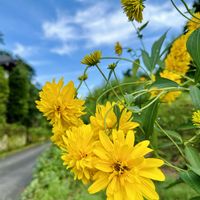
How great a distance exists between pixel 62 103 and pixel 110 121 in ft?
0.26

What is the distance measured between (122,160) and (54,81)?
188 mm

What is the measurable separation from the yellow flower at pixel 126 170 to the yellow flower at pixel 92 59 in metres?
0.24

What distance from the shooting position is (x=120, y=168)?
49 centimetres

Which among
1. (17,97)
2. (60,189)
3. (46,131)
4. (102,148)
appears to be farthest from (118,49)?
(46,131)

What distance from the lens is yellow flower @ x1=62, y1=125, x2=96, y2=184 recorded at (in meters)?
0.54

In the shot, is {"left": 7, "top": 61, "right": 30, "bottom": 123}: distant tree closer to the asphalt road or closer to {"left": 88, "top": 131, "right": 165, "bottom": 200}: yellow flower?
the asphalt road

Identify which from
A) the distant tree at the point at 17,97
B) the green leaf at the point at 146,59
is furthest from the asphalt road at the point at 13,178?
the distant tree at the point at 17,97

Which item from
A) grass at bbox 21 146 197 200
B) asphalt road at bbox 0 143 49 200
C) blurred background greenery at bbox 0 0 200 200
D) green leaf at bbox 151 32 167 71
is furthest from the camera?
asphalt road at bbox 0 143 49 200

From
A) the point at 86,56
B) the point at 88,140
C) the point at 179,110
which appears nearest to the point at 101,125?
the point at 88,140

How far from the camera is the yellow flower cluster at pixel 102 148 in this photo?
49 cm

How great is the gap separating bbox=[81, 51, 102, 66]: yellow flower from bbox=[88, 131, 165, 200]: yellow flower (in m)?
0.24

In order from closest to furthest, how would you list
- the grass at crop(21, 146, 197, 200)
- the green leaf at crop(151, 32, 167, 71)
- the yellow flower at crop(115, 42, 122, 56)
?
1. the green leaf at crop(151, 32, 167, 71)
2. the yellow flower at crop(115, 42, 122, 56)
3. the grass at crop(21, 146, 197, 200)

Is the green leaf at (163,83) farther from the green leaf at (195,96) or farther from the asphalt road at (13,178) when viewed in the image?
the asphalt road at (13,178)

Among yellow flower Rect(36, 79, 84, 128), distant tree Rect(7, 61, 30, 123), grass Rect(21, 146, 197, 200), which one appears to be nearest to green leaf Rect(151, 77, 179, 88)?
yellow flower Rect(36, 79, 84, 128)
